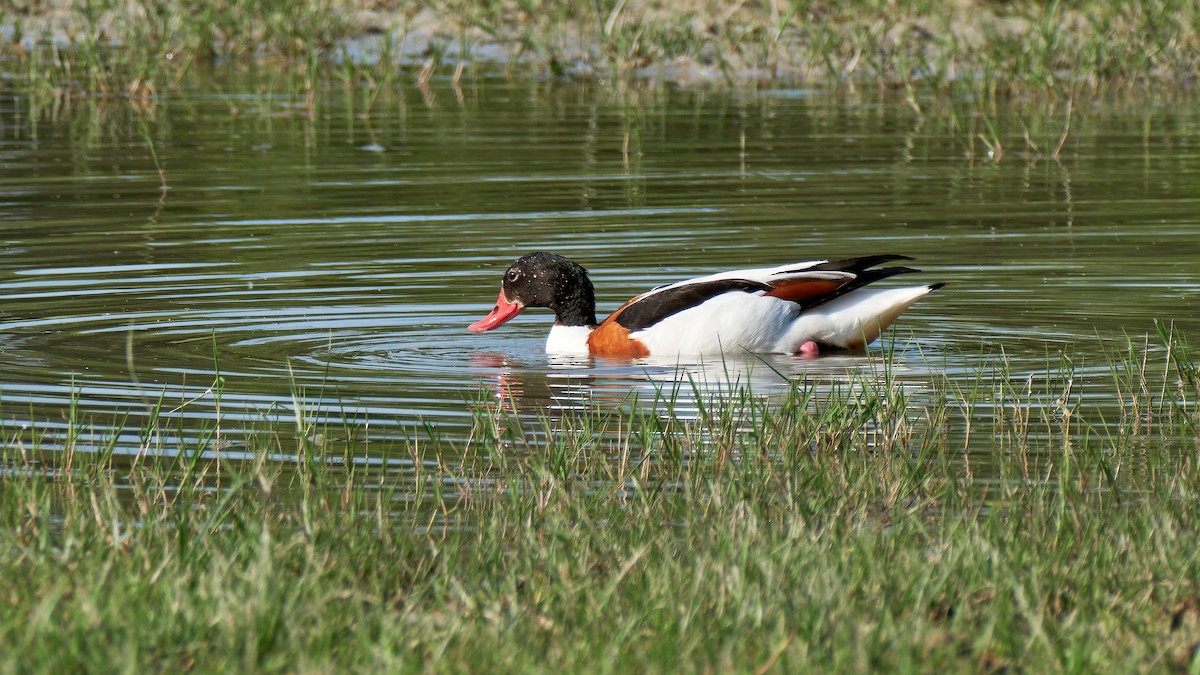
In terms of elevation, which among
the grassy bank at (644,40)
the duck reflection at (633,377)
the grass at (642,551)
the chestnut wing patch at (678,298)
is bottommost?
the duck reflection at (633,377)

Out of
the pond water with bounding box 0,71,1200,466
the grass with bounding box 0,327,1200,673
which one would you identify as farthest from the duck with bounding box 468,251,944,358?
the grass with bounding box 0,327,1200,673

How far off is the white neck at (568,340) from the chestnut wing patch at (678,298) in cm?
43

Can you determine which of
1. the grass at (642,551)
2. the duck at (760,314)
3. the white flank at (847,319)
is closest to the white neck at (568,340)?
the duck at (760,314)

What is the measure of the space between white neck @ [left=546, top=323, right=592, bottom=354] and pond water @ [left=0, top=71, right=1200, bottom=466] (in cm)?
18

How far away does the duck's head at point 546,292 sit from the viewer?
9.49 meters

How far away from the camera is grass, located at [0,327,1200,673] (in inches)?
152

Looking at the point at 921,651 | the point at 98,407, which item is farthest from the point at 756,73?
the point at 921,651

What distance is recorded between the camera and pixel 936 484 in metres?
5.79

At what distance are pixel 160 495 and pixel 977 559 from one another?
99.8 inches

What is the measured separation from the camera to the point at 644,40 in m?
20.3

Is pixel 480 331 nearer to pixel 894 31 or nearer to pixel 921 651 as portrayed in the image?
pixel 921 651

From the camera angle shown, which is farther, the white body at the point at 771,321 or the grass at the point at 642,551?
the white body at the point at 771,321

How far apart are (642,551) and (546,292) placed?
17.0ft

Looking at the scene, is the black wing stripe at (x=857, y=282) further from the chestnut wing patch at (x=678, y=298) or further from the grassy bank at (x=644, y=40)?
the grassy bank at (x=644, y=40)
